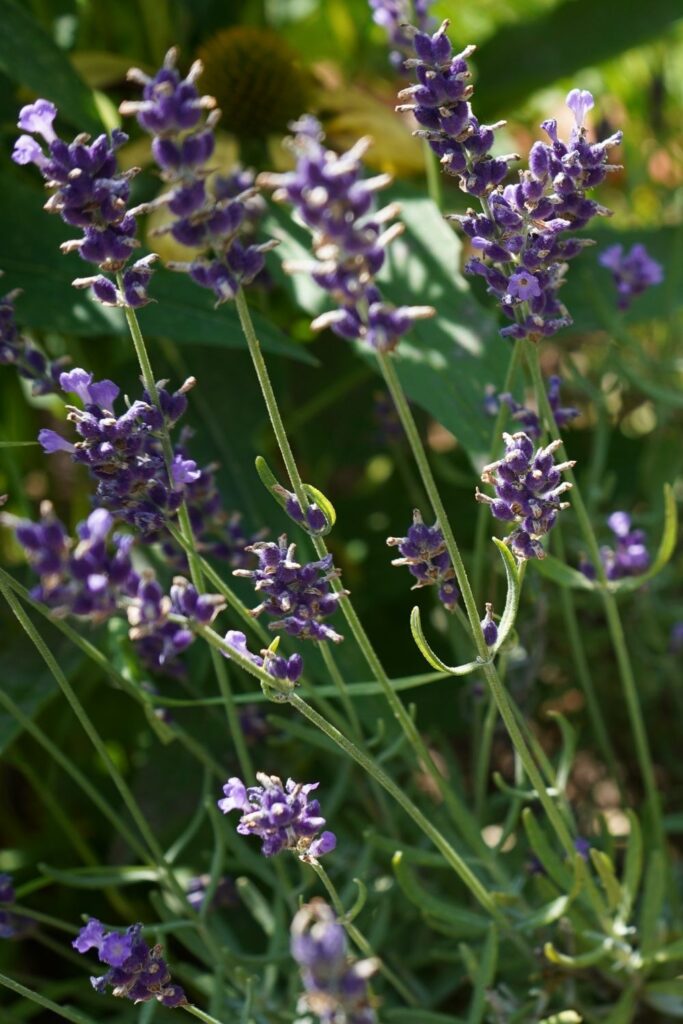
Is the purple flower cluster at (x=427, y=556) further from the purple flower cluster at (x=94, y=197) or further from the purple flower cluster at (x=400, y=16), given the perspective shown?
the purple flower cluster at (x=400, y=16)

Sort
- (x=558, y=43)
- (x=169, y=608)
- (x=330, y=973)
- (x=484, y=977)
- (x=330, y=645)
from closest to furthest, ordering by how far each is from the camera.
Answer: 1. (x=330, y=973)
2. (x=169, y=608)
3. (x=484, y=977)
4. (x=330, y=645)
5. (x=558, y=43)

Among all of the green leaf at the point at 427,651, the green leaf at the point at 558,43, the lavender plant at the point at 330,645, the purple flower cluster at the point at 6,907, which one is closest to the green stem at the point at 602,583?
the lavender plant at the point at 330,645

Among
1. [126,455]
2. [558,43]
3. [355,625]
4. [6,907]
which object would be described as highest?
[558,43]

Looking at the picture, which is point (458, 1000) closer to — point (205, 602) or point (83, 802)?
point (83, 802)

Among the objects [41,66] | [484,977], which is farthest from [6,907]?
[41,66]

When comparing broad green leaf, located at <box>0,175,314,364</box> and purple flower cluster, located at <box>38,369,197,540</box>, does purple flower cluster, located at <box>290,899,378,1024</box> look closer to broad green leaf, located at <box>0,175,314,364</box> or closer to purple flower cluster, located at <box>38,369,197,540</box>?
purple flower cluster, located at <box>38,369,197,540</box>

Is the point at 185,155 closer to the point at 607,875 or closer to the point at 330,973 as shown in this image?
the point at 330,973
